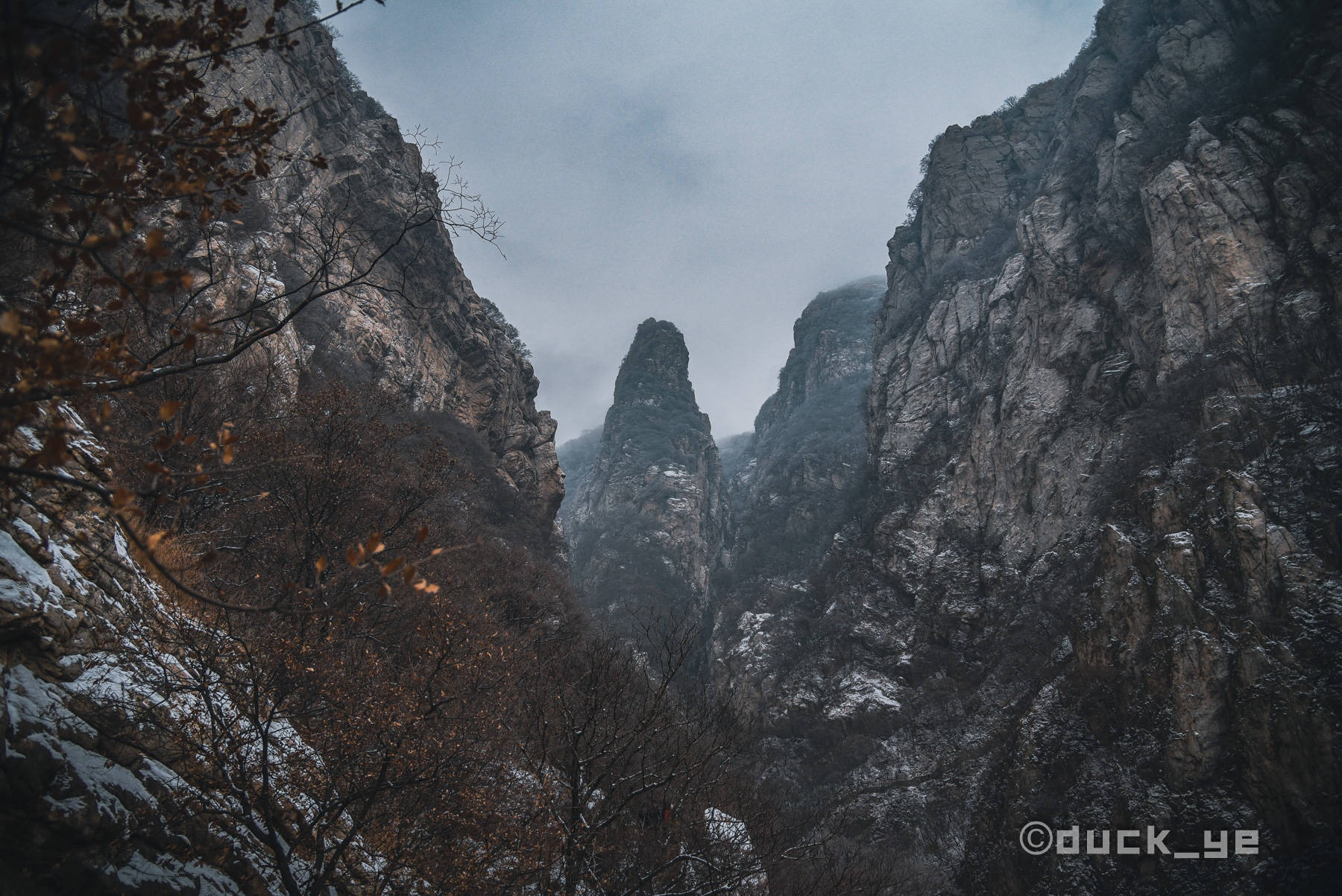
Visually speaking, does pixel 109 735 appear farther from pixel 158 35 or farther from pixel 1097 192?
pixel 1097 192

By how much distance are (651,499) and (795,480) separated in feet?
70.6

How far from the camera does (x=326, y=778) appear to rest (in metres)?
6.23

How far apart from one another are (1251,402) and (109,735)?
3885 centimetres

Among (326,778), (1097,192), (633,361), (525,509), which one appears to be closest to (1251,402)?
(1097,192)

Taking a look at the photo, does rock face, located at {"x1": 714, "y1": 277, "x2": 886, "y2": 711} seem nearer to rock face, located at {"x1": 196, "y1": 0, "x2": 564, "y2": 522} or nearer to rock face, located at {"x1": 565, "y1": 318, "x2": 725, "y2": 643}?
rock face, located at {"x1": 565, "y1": 318, "x2": 725, "y2": 643}

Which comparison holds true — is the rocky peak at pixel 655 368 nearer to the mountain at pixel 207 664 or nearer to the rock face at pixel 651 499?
the rock face at pixel 651 499

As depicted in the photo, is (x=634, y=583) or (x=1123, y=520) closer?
(x=1123, y=520)

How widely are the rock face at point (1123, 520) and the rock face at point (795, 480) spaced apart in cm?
240

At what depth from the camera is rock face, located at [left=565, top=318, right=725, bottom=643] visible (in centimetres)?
7212

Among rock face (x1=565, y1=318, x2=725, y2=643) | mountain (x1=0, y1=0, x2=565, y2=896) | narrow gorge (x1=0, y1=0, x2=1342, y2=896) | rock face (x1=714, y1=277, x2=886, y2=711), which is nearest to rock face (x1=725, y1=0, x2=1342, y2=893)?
narrow gorge (x1=0, y1=0, x2=1342, y2=896)

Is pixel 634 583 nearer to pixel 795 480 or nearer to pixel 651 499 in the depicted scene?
pixel 651 499

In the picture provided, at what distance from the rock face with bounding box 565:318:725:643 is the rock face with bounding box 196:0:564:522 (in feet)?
75.3

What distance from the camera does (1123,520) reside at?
92.1ft

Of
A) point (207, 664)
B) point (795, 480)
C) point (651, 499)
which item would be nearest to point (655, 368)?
point (651, 499)
